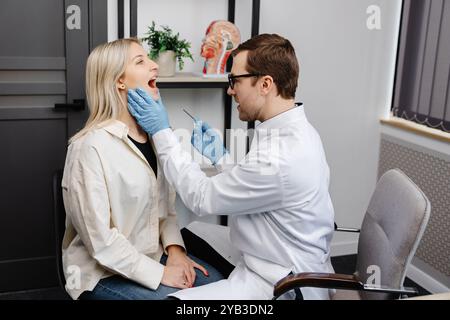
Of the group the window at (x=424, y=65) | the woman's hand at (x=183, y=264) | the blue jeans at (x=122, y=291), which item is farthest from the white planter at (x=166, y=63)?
the window at (x=424, y=65)

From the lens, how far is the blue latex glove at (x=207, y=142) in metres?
1.97

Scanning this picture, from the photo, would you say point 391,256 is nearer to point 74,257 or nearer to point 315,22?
point 74,257

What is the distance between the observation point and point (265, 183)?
153cm

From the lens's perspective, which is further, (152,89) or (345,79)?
(345,79)

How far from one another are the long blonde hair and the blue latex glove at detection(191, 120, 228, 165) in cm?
35

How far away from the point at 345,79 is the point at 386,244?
62.4 inches

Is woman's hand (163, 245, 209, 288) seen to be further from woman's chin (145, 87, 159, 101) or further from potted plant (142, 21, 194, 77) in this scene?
potted plant (142, 21, 194, 77)

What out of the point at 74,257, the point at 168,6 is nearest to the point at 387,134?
the point at 168,6

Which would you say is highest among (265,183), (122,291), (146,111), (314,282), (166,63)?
(166,63)

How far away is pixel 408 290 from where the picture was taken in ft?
4.63

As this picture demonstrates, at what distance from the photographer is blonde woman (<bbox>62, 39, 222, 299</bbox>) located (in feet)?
5.04

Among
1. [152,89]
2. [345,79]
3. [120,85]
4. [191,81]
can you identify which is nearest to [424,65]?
[345,79]

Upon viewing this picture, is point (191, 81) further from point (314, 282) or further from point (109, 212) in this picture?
point (314, 282)

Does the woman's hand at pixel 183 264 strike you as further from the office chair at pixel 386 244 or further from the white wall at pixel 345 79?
the white wall at pixel 345 79
